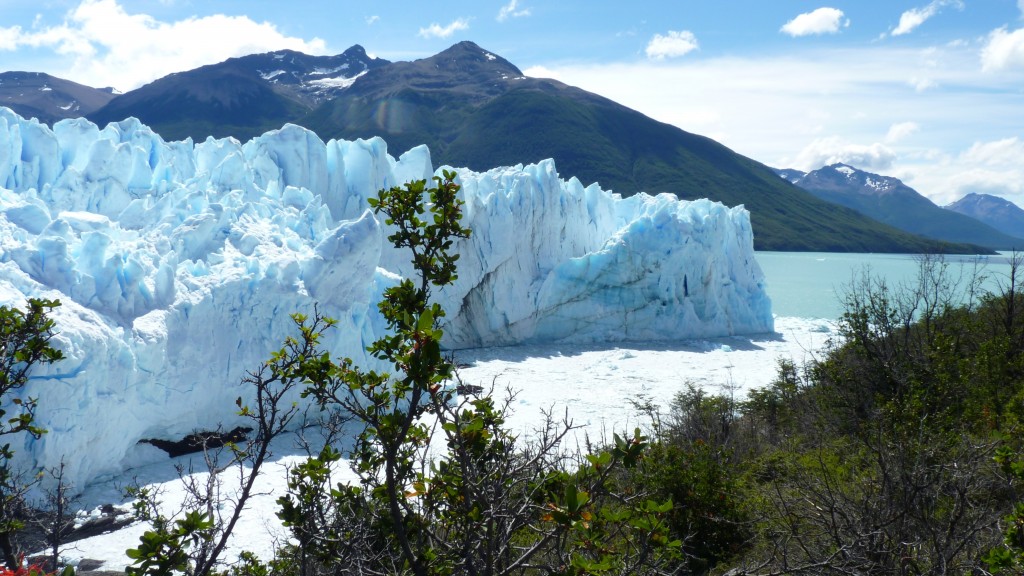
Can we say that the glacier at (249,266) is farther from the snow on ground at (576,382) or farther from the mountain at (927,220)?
the mountain at (927,220)

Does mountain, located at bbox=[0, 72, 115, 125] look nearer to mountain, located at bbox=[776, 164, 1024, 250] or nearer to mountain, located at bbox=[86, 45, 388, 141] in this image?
mountain, located at bbox=[86, 45, 388, 141]

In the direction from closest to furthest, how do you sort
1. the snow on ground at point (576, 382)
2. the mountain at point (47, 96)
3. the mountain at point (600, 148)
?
1. the snow on ground at point (576, 382)
2. the mountain at point (600, 148)
3. the mountain at point (47, 96)

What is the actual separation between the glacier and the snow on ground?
79cm

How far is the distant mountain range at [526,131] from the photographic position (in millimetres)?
87500

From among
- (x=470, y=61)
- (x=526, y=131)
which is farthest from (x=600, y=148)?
(x=470, y=61)

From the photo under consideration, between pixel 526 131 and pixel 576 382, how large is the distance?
83.1 m

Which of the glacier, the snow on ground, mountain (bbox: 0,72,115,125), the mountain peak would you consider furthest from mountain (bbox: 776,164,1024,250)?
mountain (bbox: 0,72,115,125)

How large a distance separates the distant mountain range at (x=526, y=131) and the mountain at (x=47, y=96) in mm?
2128

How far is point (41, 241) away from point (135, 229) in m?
3.31

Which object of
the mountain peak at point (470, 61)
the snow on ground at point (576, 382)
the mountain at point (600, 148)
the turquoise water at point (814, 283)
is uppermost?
the mountain peak at point (470, 61)

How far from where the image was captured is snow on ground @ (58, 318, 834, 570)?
8227mm

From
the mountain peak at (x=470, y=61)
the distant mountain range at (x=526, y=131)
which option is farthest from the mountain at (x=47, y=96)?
the mountain peak at (x=470, y=61)

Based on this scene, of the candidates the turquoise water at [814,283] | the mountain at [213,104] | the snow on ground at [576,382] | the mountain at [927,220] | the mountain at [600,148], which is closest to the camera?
the snow on ground at [576,382]

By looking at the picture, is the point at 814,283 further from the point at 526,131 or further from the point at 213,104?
the point at 213,104
